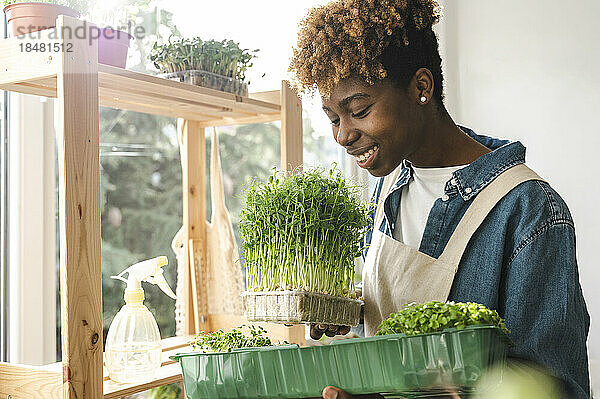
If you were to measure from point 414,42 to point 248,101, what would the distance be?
58cm

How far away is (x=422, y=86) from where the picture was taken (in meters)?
1.29

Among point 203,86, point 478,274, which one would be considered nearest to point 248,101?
point 203,86

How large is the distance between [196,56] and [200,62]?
2 centimetres

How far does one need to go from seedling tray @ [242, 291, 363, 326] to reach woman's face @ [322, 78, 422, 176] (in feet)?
0.89

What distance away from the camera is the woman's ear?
1.28 m

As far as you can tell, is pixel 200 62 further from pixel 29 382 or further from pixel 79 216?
pixel 29 382

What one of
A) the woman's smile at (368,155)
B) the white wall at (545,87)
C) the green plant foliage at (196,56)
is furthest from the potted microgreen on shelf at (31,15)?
the white wall at (545,87)

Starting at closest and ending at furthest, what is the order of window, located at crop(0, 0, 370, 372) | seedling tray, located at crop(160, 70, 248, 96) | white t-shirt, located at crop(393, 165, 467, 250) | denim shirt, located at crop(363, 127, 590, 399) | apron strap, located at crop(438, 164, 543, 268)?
denim shirt, located at crop(363, 127, 590, 399) < apron strap, located at crop(438, 164, 543, 268) < white t-shirt, located at crop(393, 165, 467, 250) < seedling tray, located at crop(160, 70, 248, 96) < window, located at crop(0, 0, 370, 372)

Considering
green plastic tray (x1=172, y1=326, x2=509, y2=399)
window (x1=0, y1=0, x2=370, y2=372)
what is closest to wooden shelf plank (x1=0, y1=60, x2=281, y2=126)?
window (x1=0, y1=0, x2=370, y2=372)

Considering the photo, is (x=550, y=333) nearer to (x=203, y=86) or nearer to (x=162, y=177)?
(x=203, y=86)

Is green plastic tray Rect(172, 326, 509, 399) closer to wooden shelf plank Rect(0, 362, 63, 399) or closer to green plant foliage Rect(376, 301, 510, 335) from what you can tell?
green plant foliage Rect(376, 301, 510, 335)

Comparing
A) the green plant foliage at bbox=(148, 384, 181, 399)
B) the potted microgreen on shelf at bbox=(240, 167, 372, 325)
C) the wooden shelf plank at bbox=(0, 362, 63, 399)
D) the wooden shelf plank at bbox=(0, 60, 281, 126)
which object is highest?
the wooden shelf plank at bbox=(0, 60, 281, 126)

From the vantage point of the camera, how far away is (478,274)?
123 centimetres

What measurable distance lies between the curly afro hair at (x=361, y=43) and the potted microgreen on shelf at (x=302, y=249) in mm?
187
